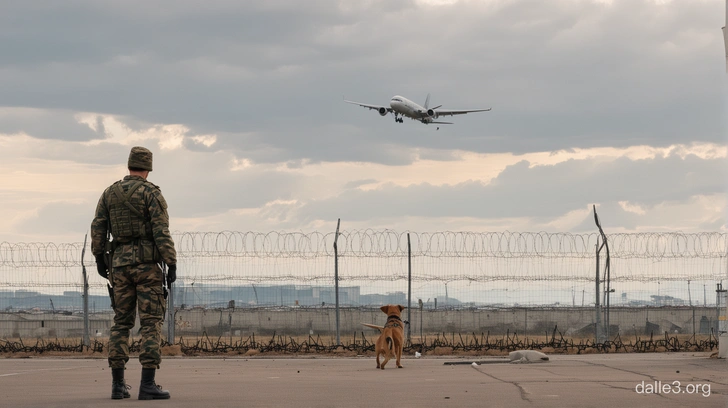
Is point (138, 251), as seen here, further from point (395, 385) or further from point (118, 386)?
point (395, 385)

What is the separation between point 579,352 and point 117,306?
36.0 ft

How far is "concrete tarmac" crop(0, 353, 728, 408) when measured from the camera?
7480 millimetres

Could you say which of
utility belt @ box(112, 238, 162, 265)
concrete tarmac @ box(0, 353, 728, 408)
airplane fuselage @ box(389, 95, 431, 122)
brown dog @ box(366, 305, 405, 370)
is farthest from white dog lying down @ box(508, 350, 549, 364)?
airplane fuselage @ box(389, 95, 431, 122)

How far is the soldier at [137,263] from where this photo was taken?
8016 millimetres

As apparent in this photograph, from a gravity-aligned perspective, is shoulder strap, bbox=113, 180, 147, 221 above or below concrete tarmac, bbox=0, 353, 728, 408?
above

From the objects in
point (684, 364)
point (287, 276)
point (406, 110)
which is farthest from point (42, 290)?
point (406, 110)

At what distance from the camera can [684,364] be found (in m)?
12.6

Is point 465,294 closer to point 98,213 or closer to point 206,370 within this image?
point 206,370

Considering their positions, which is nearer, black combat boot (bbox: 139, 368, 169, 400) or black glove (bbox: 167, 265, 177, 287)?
black combat boot (bbox: 139, 368, 169, 400)

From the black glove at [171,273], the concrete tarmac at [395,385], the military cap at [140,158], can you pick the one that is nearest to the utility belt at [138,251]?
the black glove at [171,273]

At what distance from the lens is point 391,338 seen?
12.8 meters

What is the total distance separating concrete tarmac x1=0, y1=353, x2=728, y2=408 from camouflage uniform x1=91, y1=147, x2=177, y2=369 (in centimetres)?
45

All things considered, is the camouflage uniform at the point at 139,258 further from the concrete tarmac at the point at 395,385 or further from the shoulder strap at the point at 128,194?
the concrete tarmac at the point at 395,385

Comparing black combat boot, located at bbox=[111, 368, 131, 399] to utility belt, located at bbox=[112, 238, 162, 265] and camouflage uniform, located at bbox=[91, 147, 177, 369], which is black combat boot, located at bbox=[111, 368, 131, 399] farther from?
utility belt, located at bbox=[112, 238, 162, 265]
